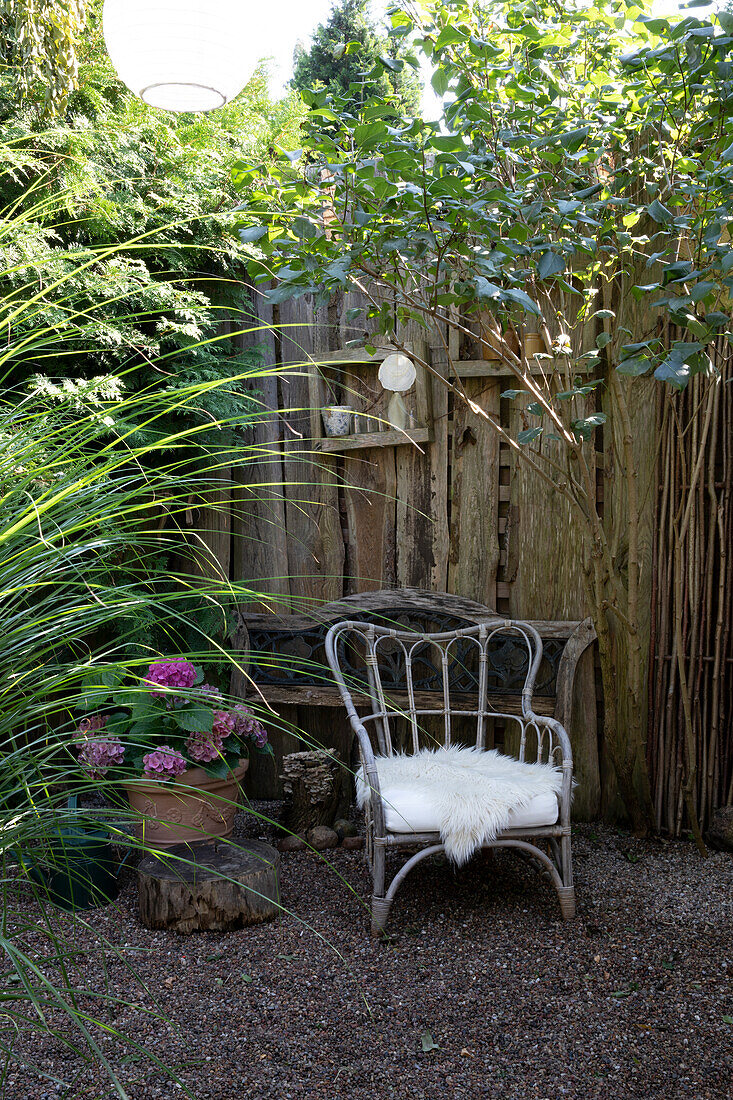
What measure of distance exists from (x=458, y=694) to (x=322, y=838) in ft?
2.39

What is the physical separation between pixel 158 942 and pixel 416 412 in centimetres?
210

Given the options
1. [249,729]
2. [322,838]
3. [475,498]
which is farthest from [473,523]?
[322,838]

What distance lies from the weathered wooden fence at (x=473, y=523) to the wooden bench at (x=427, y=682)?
1 cm

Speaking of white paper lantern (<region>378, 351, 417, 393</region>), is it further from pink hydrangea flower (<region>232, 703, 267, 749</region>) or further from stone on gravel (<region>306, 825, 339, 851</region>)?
stone on gravel (<region>306, 825, 339, 851</region>)

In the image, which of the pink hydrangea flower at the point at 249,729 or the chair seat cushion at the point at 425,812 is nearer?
Answer: the chair seat cushion at the point at 425,812

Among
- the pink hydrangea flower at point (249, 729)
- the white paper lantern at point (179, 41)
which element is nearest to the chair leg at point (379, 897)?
the pink hydrangea flower at point (249, 729)

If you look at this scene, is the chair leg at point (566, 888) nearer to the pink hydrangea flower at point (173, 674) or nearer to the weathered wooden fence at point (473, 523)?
the weathered wooden fence at point (473, 523)

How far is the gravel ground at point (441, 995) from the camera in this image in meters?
1.59

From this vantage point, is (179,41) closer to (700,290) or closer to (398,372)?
(398,372)

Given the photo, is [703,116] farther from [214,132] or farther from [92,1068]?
[92,1068]

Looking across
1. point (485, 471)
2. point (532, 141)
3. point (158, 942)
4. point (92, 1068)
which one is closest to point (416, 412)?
point (485, 471)

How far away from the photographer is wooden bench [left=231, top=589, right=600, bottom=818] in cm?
297

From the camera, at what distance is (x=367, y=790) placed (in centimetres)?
236

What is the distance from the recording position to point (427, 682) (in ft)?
10.3
